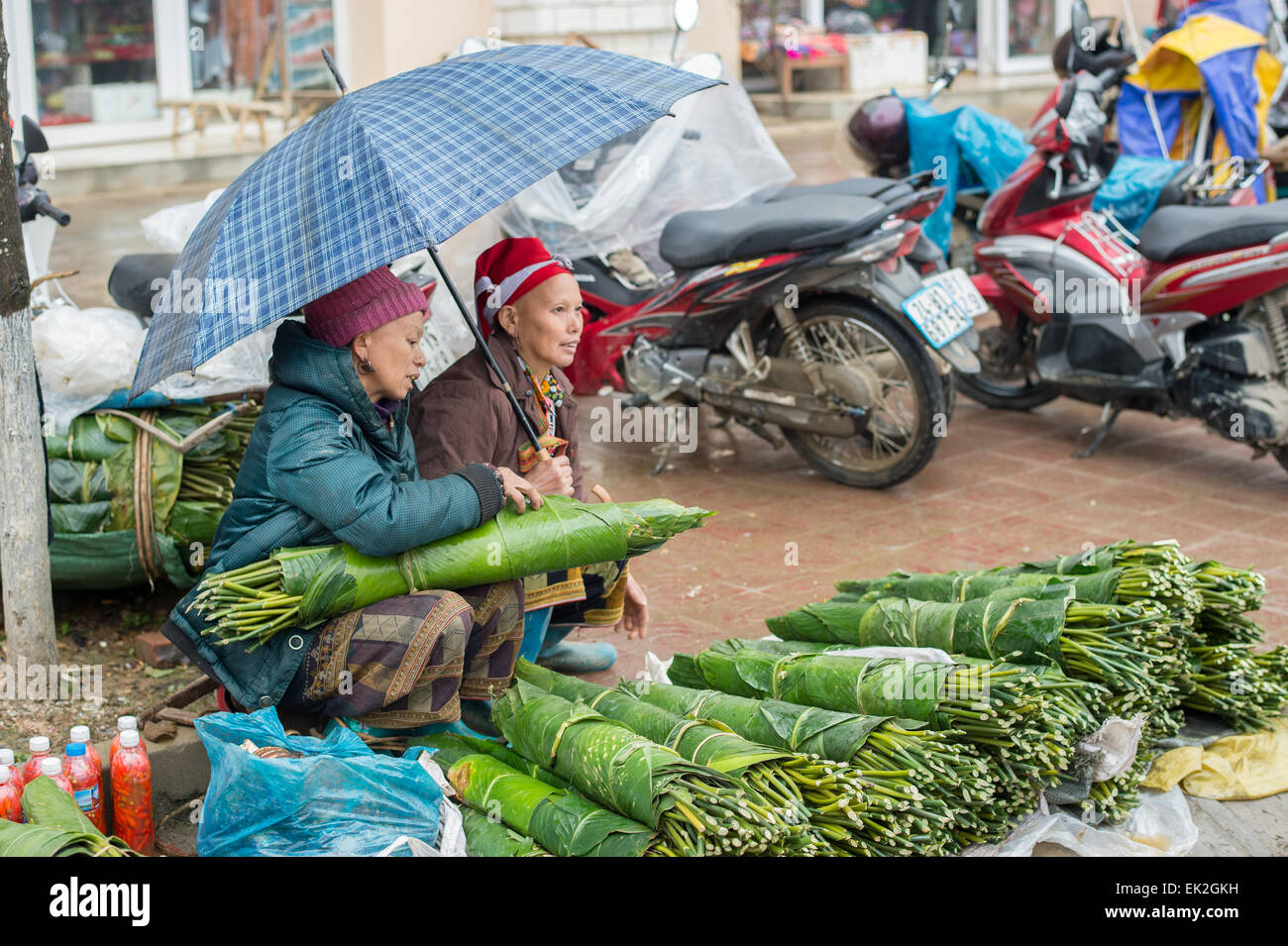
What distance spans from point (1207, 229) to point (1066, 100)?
85cm

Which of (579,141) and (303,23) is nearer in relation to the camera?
(579,141)

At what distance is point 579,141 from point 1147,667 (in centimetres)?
181

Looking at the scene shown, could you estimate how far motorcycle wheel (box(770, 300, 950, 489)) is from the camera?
18.5 feet

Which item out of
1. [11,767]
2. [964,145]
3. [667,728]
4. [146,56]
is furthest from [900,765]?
[146,56]

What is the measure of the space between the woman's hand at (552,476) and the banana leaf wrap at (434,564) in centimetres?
15

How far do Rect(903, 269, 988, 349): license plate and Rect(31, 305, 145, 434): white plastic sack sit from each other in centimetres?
287

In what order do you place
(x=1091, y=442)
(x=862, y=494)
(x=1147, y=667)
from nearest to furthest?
(x=1147, y=667), (x=862, y=494), (x=1091, y=442)

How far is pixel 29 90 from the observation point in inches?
472

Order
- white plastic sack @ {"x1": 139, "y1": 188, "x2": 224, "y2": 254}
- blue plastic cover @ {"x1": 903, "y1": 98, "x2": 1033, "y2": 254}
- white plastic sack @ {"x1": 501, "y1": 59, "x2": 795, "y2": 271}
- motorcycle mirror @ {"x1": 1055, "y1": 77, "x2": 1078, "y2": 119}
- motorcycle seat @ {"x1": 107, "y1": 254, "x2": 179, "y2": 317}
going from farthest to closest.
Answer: blue plastic cover @ {"x1": 903, "y1": 98, "x2": 1033, "y2": 254}, white plastic sack @ {"x1": 501, "y1": 59, "x2": 795, "y2": 271}, motorcycle mirror @ {"x1": 1055, "y1": 77, "x2": 1078, "y2": 119}, white plastic sack @ {"x1": 139, "y1": 188, "x2": 224, "y2": 254}, motorcycle seat @ {"x1": 107, "y1": 254, "x2": 179, "y2": 317}

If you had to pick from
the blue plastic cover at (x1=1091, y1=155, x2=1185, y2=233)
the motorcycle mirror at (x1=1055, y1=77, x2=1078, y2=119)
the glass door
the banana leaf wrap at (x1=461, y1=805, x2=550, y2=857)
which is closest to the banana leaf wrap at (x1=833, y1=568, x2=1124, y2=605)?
the banana leaf wrap at (x1=461, y1=805, x2=550, y2=857)

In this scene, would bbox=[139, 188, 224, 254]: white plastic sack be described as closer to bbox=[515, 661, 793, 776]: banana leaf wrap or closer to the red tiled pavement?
the red tiled pavement
